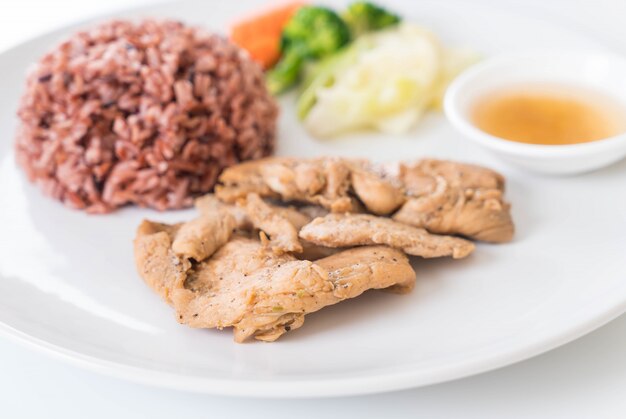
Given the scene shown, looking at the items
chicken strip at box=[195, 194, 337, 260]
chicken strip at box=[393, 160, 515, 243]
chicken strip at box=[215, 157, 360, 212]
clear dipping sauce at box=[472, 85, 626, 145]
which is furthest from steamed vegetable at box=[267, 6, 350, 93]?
chicken strip at box=[393, 160, 515, 243]

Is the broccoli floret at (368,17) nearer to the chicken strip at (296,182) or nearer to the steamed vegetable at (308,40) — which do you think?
the steamed vegetable at (308,40)

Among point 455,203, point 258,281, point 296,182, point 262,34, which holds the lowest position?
point 262,34

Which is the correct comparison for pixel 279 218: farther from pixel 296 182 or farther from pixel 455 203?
pixel 455 203

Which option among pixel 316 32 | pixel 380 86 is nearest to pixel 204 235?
pixel 380 86

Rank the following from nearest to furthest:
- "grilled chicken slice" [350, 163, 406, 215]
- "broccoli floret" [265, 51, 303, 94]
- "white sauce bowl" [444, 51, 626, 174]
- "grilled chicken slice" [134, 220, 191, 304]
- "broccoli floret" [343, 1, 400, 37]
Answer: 1. "grilled chicken slice" [134, 220, 191, 304]
2. "grilled chicken slice" [350, 163, 406, 215]
3. "white sauce bowl" [444, 51, 626, 174]
4. "broccoli floret" [265, 51, 303, 94]
5. "broccoli floret" [343, 1, 400, 37]

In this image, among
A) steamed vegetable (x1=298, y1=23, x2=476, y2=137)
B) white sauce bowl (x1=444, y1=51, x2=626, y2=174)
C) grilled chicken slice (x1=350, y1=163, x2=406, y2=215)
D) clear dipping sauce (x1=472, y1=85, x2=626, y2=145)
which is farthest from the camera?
steamed vegetable (x1=298, y1=23, x2=476, y2=137)

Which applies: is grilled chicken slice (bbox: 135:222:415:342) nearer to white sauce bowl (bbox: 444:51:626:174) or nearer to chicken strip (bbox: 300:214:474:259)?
chicken strip (bbox: 300:214:474:259)

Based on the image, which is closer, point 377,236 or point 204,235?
point 377,236
